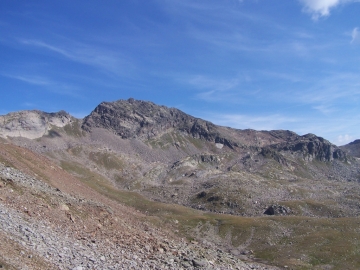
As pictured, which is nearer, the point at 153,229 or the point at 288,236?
the point at 153,229

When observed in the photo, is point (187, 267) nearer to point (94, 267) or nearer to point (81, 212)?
point (94, 267)

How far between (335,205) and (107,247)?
130m

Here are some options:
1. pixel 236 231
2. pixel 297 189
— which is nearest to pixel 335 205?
pixel 297 189

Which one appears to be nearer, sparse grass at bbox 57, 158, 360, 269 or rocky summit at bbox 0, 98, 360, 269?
rocky summit at bbox 0, 98, 360, 269

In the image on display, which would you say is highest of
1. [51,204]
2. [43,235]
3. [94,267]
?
[51,204]

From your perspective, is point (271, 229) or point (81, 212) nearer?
point (81, 212)

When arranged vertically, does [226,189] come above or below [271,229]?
above

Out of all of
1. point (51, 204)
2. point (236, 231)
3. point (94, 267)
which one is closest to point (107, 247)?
point (94, 267)

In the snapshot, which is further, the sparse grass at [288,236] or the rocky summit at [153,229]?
the sparse grass at [288,236]

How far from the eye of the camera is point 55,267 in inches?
911

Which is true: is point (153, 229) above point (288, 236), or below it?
above

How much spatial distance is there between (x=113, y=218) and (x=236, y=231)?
2614 inches

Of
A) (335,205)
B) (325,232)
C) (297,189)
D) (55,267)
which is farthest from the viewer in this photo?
(297,189)

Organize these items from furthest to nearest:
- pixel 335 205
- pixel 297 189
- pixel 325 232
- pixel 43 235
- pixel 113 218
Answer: pixel 297 189 < pixel 335 205 < pixel 325 232 < pixel 113 218 < pixel 43 235
